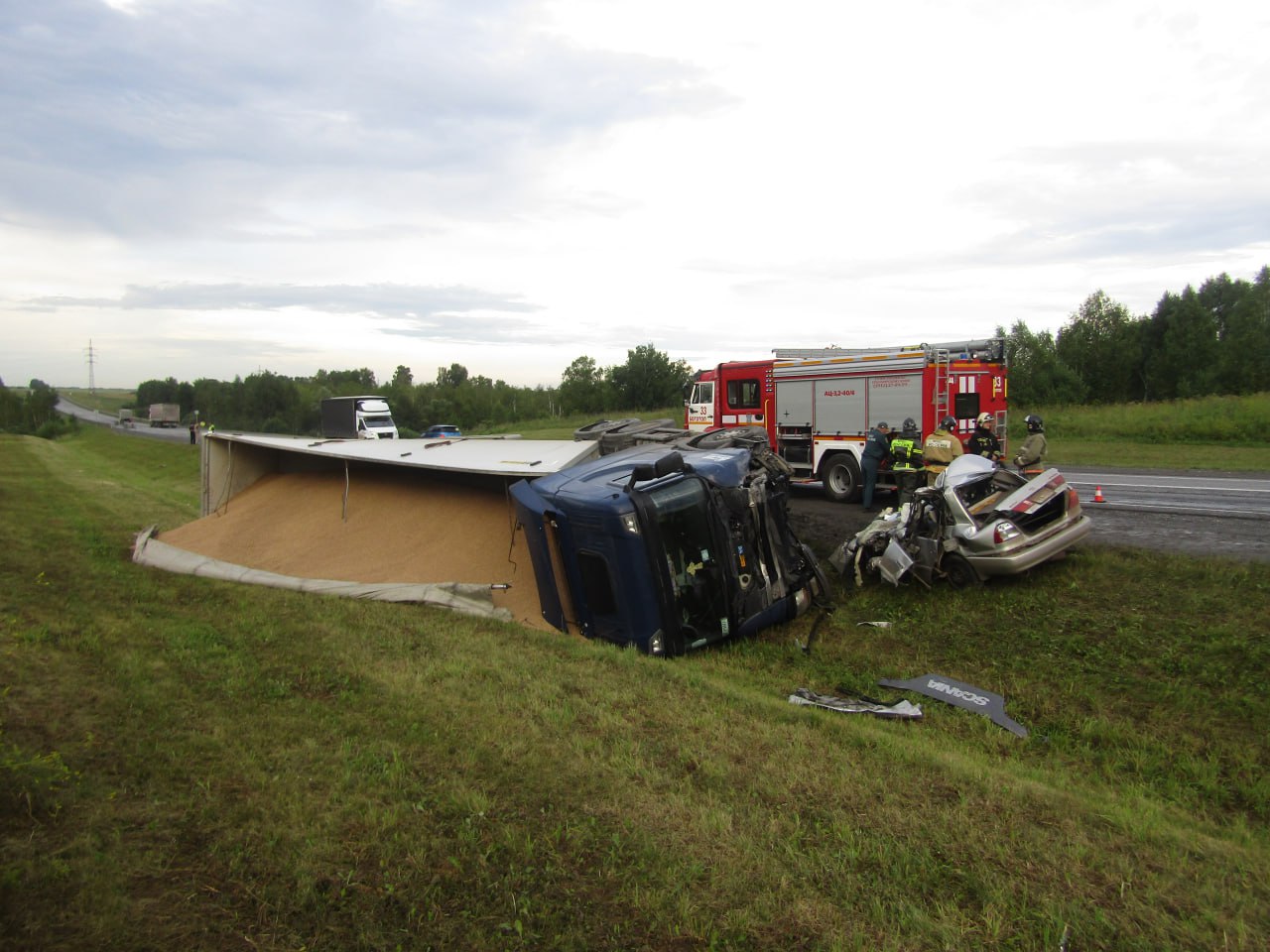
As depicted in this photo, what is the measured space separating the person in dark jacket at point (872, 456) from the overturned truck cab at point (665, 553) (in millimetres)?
5737

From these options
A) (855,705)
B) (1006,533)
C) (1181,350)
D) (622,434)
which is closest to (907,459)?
(1006,533)

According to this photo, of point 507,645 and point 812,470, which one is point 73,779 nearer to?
point 507,645

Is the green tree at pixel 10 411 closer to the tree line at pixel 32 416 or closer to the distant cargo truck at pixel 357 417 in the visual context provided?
the tree line at pixel 32 416

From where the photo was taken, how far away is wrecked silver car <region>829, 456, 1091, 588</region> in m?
8.42

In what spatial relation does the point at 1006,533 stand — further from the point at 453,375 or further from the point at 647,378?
the point at 453,375

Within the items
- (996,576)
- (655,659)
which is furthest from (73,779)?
(996,576)

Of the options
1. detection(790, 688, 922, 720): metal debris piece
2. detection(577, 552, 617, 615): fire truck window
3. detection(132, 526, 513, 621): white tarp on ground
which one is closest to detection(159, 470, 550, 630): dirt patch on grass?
detection(132, 526, 513, 621): white tarp on ground

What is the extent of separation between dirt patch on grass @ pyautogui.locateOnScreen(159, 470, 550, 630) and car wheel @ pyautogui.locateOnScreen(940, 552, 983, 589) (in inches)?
173

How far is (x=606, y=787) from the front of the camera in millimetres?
4082

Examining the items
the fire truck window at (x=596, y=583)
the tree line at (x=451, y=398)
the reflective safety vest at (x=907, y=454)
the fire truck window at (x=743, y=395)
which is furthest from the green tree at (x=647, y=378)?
the fire truck window at (x=596, y=583)

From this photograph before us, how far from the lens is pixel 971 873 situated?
11.3ft

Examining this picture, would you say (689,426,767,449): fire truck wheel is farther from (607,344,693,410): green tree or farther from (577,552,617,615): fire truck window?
(607,344,693,410): green tree

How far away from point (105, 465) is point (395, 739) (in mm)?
43891

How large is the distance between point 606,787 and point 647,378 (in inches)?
2526
